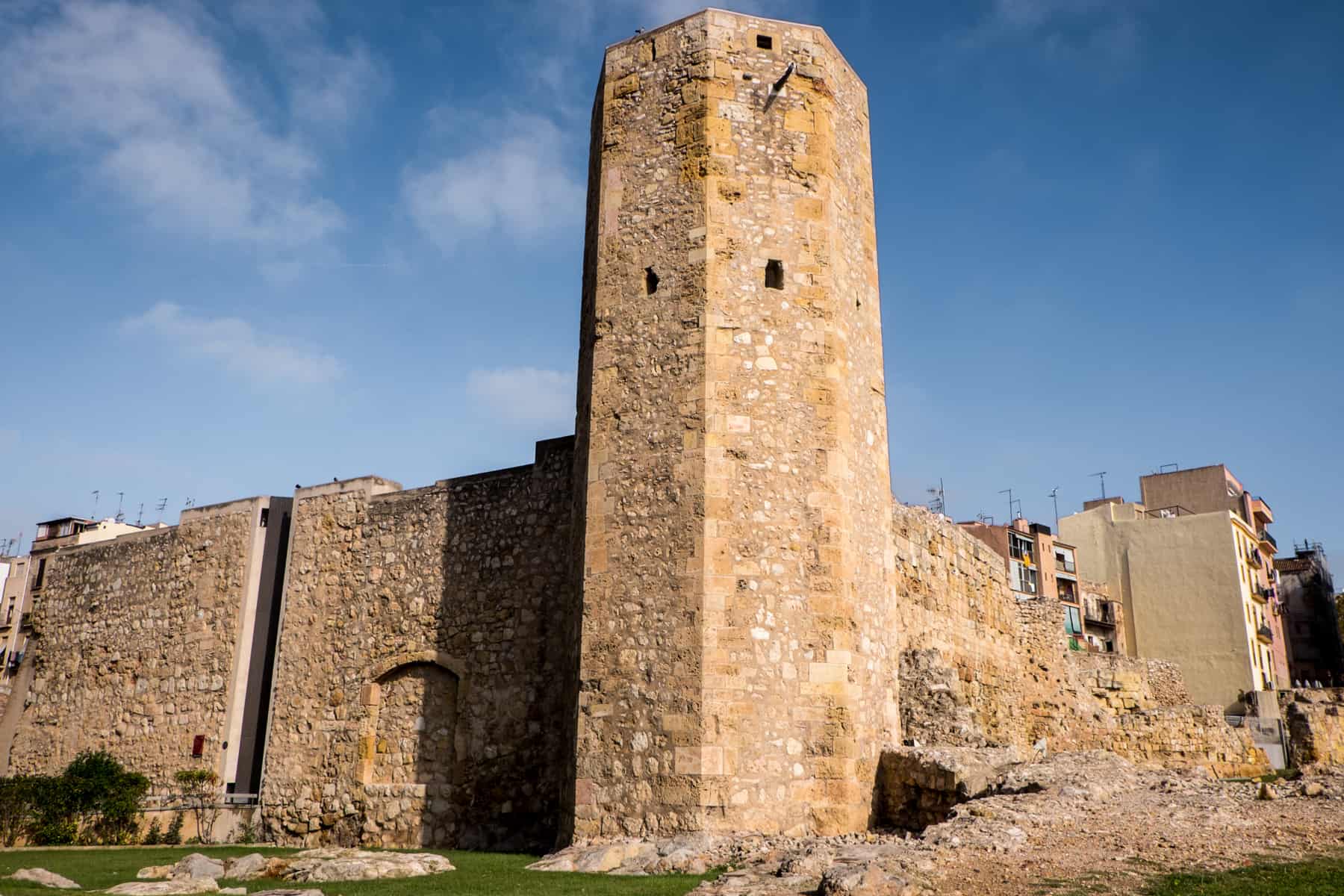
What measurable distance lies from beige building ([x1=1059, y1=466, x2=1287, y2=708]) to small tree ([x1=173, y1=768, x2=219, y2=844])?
36525 millimetres

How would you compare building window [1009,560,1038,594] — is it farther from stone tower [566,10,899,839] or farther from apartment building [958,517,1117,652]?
stone tower [566,10,899,839]

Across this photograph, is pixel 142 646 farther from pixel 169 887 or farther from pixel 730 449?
pixel 730 449

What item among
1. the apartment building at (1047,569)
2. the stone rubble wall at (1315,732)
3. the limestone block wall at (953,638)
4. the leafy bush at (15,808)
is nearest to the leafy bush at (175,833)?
the leafy bush at (15,808)

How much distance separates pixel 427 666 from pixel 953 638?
24.4 ft

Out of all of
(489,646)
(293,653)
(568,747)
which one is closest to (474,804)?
(489,646)

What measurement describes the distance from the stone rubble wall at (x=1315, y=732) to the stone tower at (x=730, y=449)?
1917 cm

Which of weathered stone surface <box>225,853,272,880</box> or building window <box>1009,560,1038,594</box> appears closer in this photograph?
weathered stone surface <box>225,853,272,880</box>

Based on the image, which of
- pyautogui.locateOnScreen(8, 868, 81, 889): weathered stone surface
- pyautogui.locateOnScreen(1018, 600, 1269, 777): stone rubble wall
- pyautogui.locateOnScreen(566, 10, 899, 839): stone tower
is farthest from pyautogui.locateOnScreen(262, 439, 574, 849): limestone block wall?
pyautogui.locateOnScreen(1018, 600, 1269, 777): stone rubble wall

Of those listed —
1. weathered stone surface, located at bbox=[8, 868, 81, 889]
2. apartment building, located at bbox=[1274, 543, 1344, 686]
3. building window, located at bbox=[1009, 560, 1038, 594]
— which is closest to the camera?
weathered stone surface, located at bbox=[8, 868, 81, 889]

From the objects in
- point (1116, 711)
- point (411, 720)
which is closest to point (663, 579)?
point (411, 720)

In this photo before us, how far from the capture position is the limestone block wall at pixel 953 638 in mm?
12414

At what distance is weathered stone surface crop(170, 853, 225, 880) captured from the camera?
379 inches

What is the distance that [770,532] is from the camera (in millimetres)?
11016

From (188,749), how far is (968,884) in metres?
14.2
